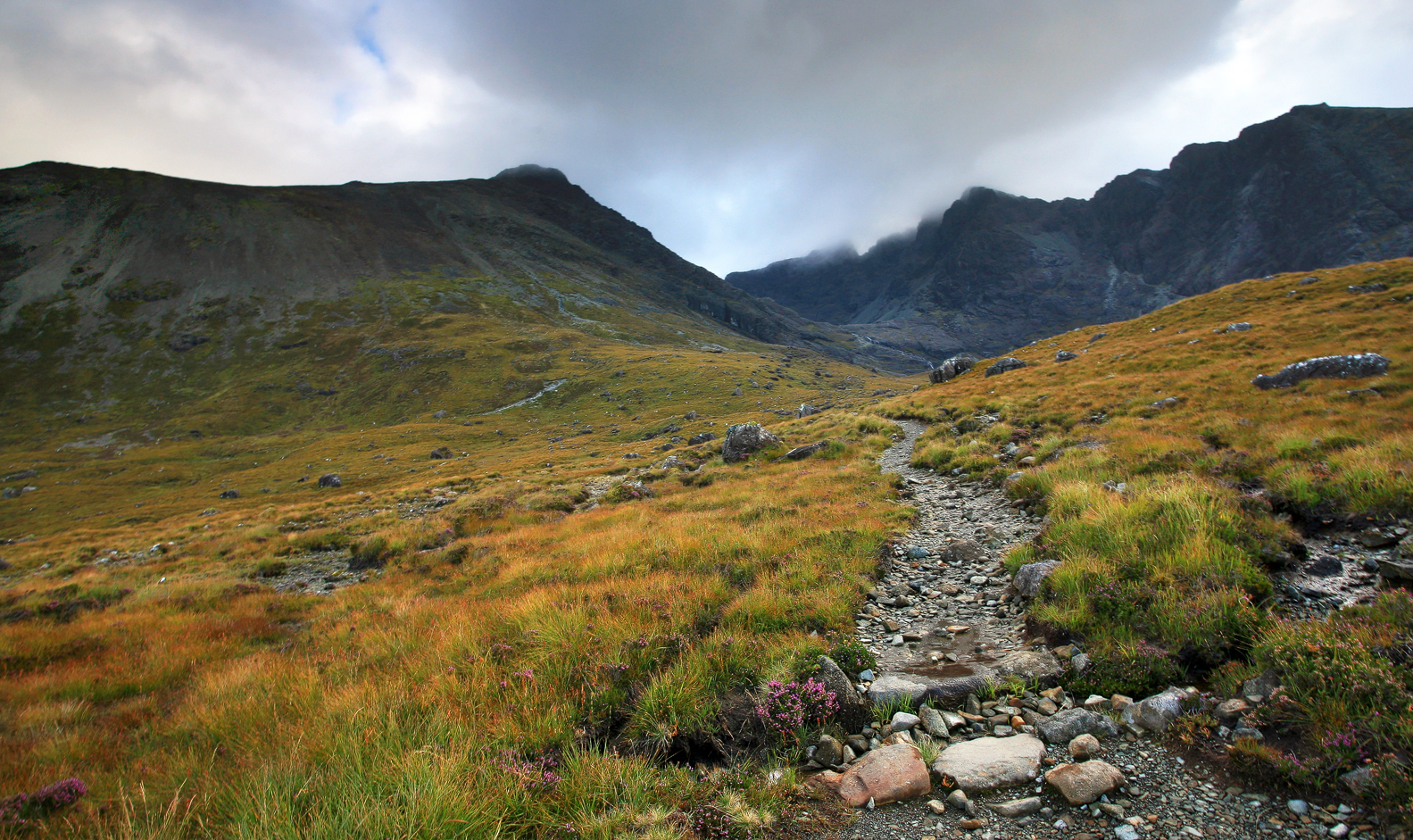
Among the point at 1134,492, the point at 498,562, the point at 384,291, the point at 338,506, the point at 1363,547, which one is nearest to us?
the point at 1363,547

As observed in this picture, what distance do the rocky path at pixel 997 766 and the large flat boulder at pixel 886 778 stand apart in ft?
0.25

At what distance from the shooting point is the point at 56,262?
146 metres

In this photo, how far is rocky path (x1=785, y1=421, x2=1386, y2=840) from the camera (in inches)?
140

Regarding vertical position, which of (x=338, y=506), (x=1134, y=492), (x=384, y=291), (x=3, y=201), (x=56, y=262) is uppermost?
(x=3, y=201)

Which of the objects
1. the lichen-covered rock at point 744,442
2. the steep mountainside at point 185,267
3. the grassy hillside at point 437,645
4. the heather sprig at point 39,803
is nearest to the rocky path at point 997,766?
the grassy hillside at point 437,645

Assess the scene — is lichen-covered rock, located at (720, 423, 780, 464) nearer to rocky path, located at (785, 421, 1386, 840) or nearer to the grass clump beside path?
the grass clump beside path

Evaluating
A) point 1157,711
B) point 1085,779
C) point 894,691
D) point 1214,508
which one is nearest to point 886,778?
point 894,691

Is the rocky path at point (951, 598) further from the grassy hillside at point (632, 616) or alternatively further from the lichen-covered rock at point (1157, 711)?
the lichen-covered rock at point (1157, 711)

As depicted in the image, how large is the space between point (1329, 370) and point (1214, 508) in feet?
58.3

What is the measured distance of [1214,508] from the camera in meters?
7.49

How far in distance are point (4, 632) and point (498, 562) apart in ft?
31.9

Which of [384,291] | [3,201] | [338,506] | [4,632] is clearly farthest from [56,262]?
[4,632]

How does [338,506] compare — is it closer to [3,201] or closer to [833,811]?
[833,811]

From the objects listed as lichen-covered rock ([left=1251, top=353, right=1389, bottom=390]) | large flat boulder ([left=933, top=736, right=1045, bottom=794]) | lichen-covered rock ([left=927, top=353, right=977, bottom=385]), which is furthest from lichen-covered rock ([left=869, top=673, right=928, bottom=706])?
lichen-covered rock ([left=927, top=353, right=977, bottom=385])
